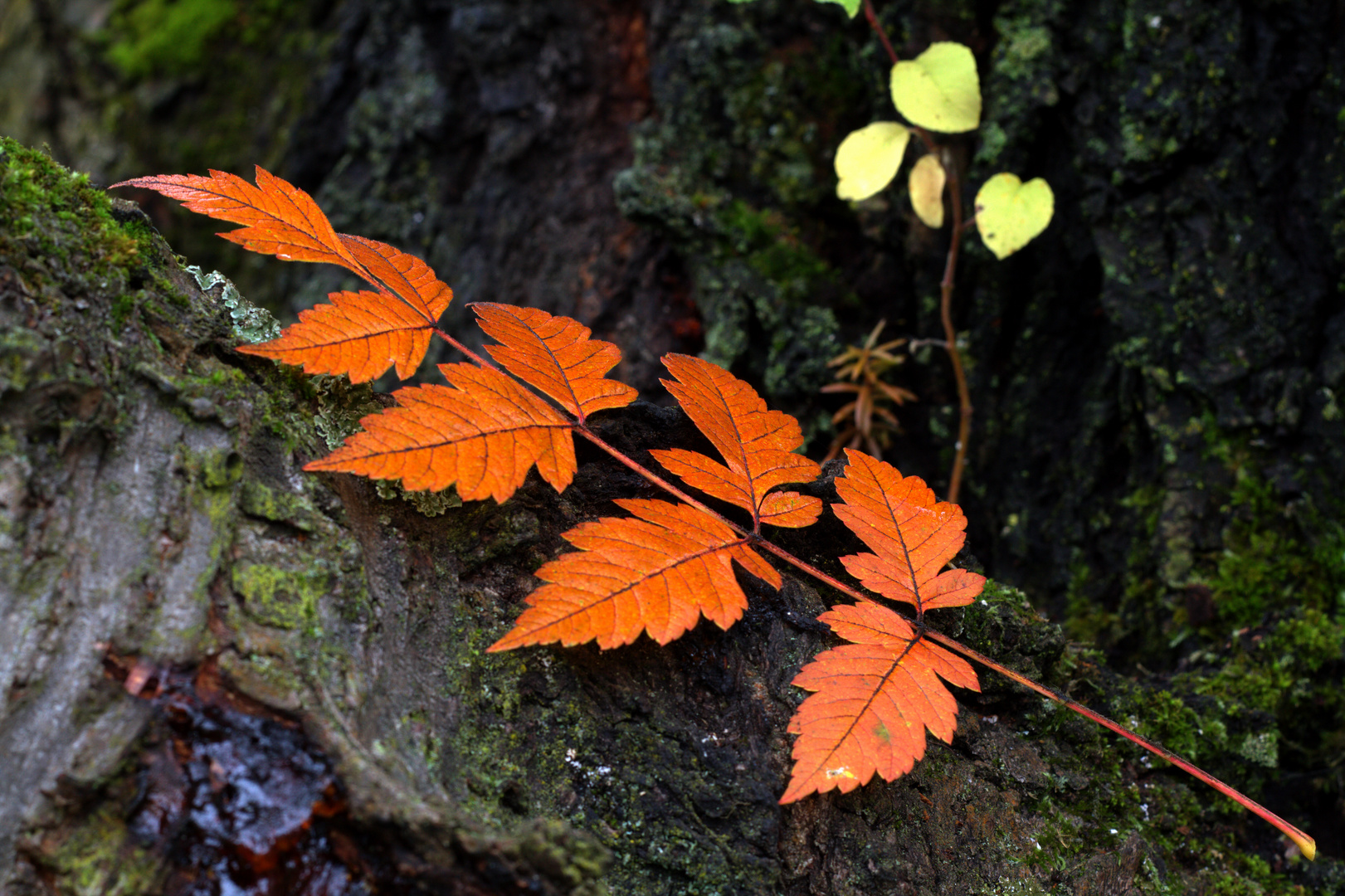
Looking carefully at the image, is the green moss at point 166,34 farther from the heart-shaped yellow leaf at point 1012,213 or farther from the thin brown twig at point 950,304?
the heart-shaped yellow leaf at point 1012,213

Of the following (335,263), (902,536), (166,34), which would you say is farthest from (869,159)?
(166,34)

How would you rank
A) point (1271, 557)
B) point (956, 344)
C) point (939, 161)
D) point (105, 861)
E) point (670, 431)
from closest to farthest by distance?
point (105, 861), point (670, 431), point (1271, 557), point (939, 161), point (956, 344)

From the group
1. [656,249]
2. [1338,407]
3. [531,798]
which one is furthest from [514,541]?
[1338,407]

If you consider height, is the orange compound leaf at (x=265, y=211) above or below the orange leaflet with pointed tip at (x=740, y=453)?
above

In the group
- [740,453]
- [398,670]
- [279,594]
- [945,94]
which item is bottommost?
[398,670]

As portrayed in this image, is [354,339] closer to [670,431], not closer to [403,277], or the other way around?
[403,277]

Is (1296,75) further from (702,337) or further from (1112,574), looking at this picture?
(702,337)

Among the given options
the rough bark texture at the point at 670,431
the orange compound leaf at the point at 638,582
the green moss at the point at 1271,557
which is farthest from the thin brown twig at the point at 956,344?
the orange compound leaf at the point at 638,582
